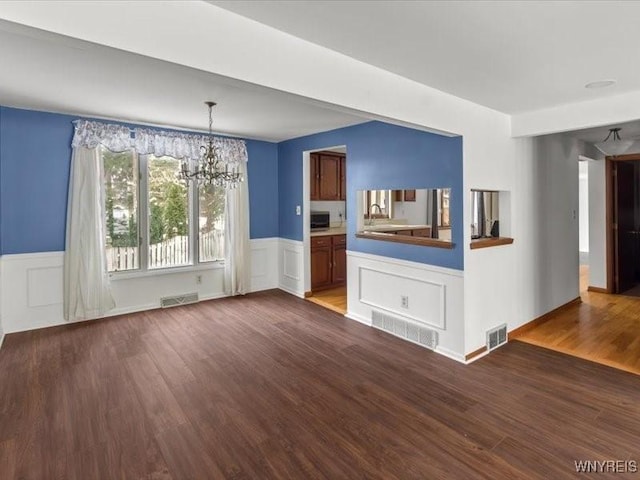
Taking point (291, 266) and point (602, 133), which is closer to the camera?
point (602, 133)

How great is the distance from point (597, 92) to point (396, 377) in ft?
9.05

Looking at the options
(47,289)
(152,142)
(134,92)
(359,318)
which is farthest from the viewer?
(152,142)

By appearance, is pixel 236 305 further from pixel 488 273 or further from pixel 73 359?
pixel 488 273

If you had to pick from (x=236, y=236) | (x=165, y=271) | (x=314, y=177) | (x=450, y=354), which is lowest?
(x=450, y=354)

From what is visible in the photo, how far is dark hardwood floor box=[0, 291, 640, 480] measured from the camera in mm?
1981

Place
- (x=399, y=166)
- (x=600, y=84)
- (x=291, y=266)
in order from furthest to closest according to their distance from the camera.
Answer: (x=291, y=266)
(x=399, y=166)
(x=600, y=84)

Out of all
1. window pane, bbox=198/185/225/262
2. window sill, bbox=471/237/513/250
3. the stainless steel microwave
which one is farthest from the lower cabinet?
window sill, bbox=471/237/513/250

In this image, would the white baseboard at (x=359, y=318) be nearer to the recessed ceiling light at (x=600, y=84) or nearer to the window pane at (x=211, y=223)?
the window pane at (x=211, y=223)

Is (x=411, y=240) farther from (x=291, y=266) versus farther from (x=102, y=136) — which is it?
(x=102, y=136)

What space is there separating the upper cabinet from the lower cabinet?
76 cm

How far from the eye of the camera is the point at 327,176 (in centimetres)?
613

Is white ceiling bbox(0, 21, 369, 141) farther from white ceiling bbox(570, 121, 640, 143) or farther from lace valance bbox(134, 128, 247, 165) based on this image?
white ceiling bbox(570, 121, 640, 143)

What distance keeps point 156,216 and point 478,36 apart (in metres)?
4.19

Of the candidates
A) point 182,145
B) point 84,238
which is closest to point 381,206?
point 182,145
